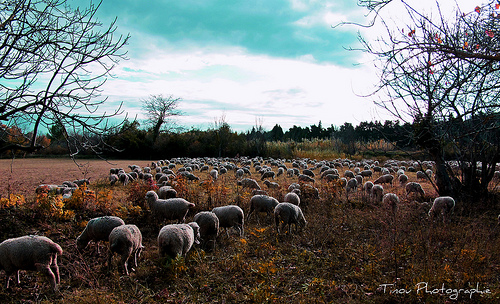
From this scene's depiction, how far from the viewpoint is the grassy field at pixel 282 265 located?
437cm

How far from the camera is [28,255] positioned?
427cm

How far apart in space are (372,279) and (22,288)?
5901 mm

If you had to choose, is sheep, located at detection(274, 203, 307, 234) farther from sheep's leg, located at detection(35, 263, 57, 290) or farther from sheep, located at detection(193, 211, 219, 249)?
sheep's leg, located at detection(35, 263, 57, 290)

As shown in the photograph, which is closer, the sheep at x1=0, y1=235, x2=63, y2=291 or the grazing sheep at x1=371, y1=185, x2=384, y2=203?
the sheep at x1=0, y1=235, x2=63, y2=291

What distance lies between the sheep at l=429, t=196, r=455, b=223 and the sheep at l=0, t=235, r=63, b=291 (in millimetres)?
9242

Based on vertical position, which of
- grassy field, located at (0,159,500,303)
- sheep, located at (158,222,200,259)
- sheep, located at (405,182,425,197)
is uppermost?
sheep, located at (405,182,425,197)

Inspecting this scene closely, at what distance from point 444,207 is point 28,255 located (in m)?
9.82

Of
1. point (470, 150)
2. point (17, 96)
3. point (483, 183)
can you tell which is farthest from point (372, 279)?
point (483, 183)

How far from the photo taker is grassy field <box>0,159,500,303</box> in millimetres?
4371

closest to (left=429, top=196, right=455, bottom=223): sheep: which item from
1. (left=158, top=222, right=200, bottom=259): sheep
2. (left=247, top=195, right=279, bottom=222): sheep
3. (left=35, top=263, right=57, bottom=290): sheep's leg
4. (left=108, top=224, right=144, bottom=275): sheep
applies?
(left=247, top=195, right=279, bottom=222): sheep

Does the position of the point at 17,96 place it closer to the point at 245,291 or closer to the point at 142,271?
the point at 142,271
